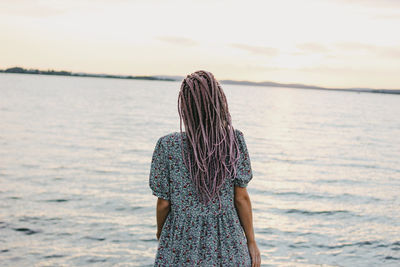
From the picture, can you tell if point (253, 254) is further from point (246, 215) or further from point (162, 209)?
point (162, 209)

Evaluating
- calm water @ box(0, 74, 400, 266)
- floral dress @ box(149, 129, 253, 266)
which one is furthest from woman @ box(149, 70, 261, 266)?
calm water @ box(0, 74, 400, 266)

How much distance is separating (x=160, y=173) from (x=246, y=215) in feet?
1.90

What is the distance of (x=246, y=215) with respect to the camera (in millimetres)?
2588

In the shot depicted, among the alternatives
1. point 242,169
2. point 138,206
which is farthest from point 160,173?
point 138,206

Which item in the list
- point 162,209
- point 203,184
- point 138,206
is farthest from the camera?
point 138,206

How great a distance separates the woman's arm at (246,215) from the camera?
256 cm

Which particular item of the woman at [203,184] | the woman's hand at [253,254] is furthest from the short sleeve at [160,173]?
the woman's hand at [253,254]

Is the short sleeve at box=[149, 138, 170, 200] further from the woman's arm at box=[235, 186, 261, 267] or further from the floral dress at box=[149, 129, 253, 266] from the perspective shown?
the woman's arm at box=[235, 186, 261, 267]

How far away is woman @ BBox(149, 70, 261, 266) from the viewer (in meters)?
2.39

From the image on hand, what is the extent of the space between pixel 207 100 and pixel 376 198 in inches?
490

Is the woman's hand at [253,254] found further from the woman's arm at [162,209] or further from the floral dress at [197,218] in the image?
the woman's arm at [162,209]

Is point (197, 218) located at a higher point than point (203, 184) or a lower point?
lower

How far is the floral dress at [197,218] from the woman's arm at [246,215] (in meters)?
0.04

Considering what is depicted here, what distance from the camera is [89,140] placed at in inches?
887
